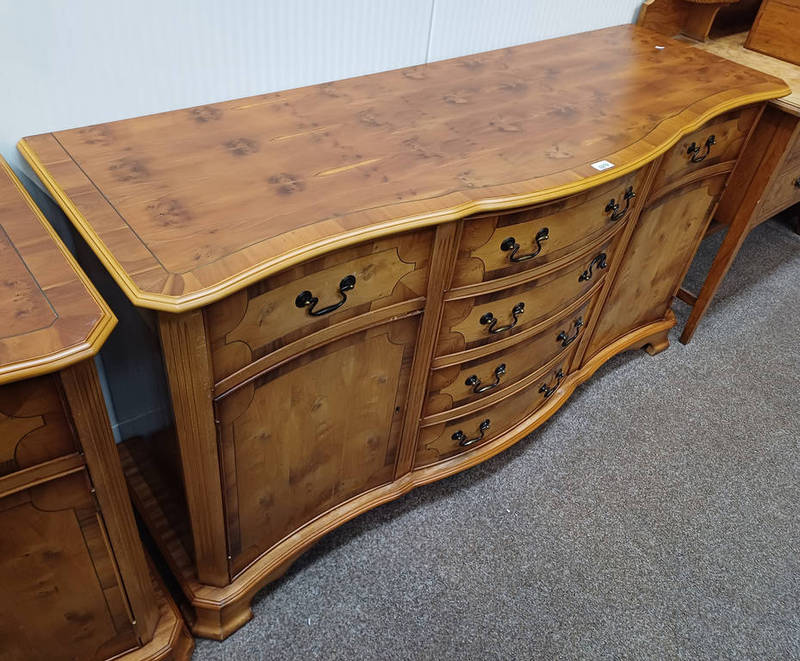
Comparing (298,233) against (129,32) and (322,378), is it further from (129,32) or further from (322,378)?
(129,32)

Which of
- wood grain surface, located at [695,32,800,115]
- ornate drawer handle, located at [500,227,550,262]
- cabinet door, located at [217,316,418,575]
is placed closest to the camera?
cabinet door, located at [217,316,418,575]

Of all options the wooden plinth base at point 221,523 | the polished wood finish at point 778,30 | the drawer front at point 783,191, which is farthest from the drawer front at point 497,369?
the polished wood finish at point 778,30

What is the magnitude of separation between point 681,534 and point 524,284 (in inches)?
34.6

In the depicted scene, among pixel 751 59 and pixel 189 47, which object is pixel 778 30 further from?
pixel 189 47

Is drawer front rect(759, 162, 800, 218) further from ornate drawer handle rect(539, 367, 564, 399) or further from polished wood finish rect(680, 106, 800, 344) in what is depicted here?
ornate drawer handle rect(539, 367, 564, 399)

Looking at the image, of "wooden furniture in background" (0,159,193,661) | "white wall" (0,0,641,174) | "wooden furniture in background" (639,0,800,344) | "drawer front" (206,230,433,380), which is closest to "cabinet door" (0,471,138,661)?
"wooden furniture in background" (0,159,193,661)

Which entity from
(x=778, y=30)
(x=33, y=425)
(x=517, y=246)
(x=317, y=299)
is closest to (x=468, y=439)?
(x=517, y=246)

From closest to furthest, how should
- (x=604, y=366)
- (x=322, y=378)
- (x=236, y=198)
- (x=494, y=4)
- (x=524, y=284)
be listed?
(x=236, y=198)
(x=322, y=378)
(x=524, y=284)
(x=494, y=4)
(x=604, y=366)

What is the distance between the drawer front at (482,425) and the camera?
5.47ft

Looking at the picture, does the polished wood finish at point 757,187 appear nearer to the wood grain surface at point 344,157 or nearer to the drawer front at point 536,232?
the wood grain surface at point 344,157

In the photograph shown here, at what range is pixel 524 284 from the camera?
1463 millimetres

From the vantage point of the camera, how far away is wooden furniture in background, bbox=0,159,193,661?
2.83 feet

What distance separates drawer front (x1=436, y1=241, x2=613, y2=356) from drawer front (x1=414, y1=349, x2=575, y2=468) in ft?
0.80

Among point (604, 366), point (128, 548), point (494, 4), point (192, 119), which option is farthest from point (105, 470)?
point (604, 366)
